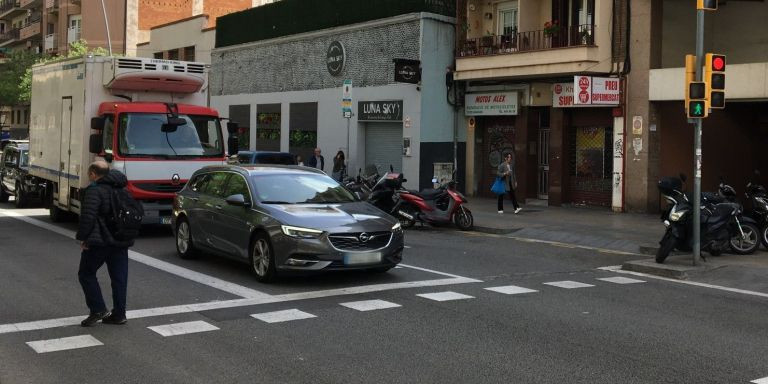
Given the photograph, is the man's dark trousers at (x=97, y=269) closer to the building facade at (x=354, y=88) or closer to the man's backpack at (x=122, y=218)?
the man's backpack at (x=122, y=218)

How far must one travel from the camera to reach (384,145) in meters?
27.3

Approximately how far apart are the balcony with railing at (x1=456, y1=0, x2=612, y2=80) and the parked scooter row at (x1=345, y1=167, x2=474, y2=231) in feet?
17.4

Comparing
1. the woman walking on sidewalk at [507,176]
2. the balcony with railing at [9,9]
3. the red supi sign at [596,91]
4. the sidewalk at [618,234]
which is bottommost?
the sidewalk at [618,234]

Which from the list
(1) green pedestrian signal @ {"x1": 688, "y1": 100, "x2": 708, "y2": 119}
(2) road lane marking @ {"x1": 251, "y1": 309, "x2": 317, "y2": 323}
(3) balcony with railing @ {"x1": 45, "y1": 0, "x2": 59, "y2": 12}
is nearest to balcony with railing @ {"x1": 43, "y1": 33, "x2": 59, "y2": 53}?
(3) balcony with railing @ {"x1": 45, "y1": 0, "x2": 59, "y2": 12}

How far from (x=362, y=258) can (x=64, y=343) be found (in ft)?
12.5

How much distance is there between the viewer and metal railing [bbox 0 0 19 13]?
7350cm

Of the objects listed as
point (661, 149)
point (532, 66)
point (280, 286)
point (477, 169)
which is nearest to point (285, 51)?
point (477, 169)

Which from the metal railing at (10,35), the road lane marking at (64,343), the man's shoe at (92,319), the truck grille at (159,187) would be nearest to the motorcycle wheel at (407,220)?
the truck grille at (159,187)

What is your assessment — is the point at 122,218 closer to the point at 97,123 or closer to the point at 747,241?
the point at 97,123

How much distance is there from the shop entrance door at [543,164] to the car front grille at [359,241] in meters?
14.1

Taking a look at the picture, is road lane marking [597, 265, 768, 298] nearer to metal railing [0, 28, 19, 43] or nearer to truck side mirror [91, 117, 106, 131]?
truck side mirror [91, 117, 106, 131]

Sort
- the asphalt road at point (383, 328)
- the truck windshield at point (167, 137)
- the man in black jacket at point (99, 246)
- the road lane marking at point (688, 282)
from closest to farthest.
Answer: the asphalt road at point (383, 328) → the man in black jacket at point (99, 246) → the road lane marking at point (688, 282) → the truck windshield at point (167, 137)

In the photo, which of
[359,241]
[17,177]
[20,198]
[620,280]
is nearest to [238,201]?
[359,241]

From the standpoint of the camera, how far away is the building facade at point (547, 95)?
2011 cm
